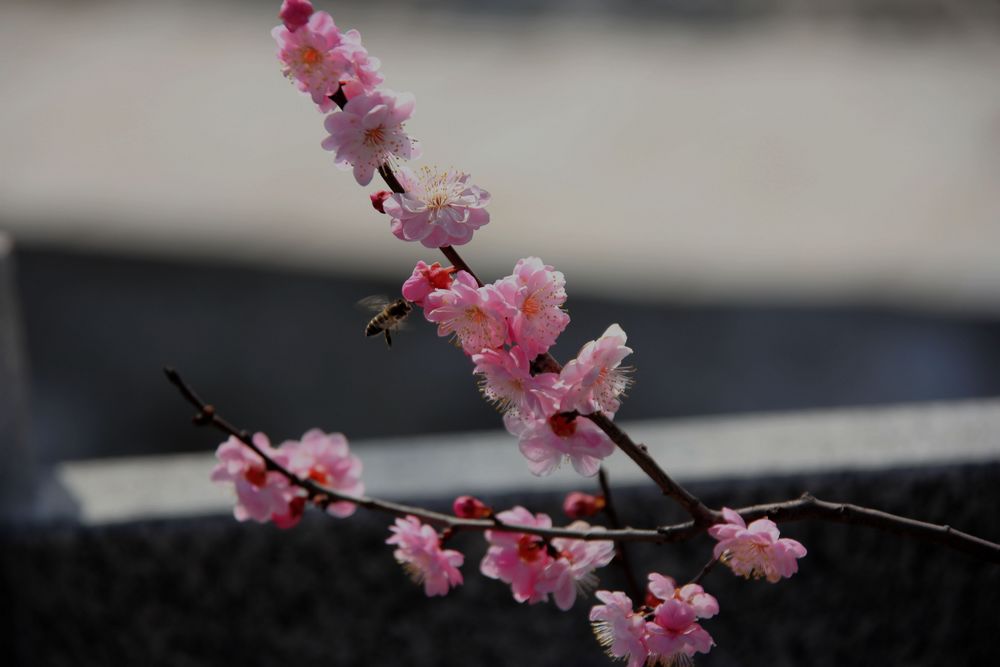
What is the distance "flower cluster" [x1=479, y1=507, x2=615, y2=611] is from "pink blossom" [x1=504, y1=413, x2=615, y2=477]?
0.07 m

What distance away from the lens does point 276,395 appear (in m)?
2.46

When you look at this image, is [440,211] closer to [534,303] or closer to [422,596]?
[534,303]

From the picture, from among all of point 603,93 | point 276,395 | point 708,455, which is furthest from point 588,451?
point 603,93

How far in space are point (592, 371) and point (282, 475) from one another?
10.1 inches

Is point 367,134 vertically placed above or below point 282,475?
above

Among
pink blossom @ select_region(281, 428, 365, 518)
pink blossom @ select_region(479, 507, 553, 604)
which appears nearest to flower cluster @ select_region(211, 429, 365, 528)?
pink blossom @ select_region(281, 428, 365, 518)

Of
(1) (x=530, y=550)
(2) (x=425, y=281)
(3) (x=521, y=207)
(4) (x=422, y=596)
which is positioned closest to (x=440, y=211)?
(2) (x=425, y=281)

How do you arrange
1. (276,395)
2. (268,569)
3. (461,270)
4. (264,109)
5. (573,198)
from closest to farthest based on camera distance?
(461,270) → (268,569) → (276,395) → (573,198) → (264,109)

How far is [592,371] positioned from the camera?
56cm

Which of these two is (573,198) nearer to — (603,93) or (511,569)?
(603,93)

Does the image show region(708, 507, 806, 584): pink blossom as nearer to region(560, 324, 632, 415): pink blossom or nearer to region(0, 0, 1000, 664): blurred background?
region(560, 324, 632, 415): pink blossom

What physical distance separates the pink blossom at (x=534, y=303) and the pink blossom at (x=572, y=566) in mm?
132

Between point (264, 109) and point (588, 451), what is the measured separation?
3.71 meters

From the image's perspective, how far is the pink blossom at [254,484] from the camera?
0.73 meters
